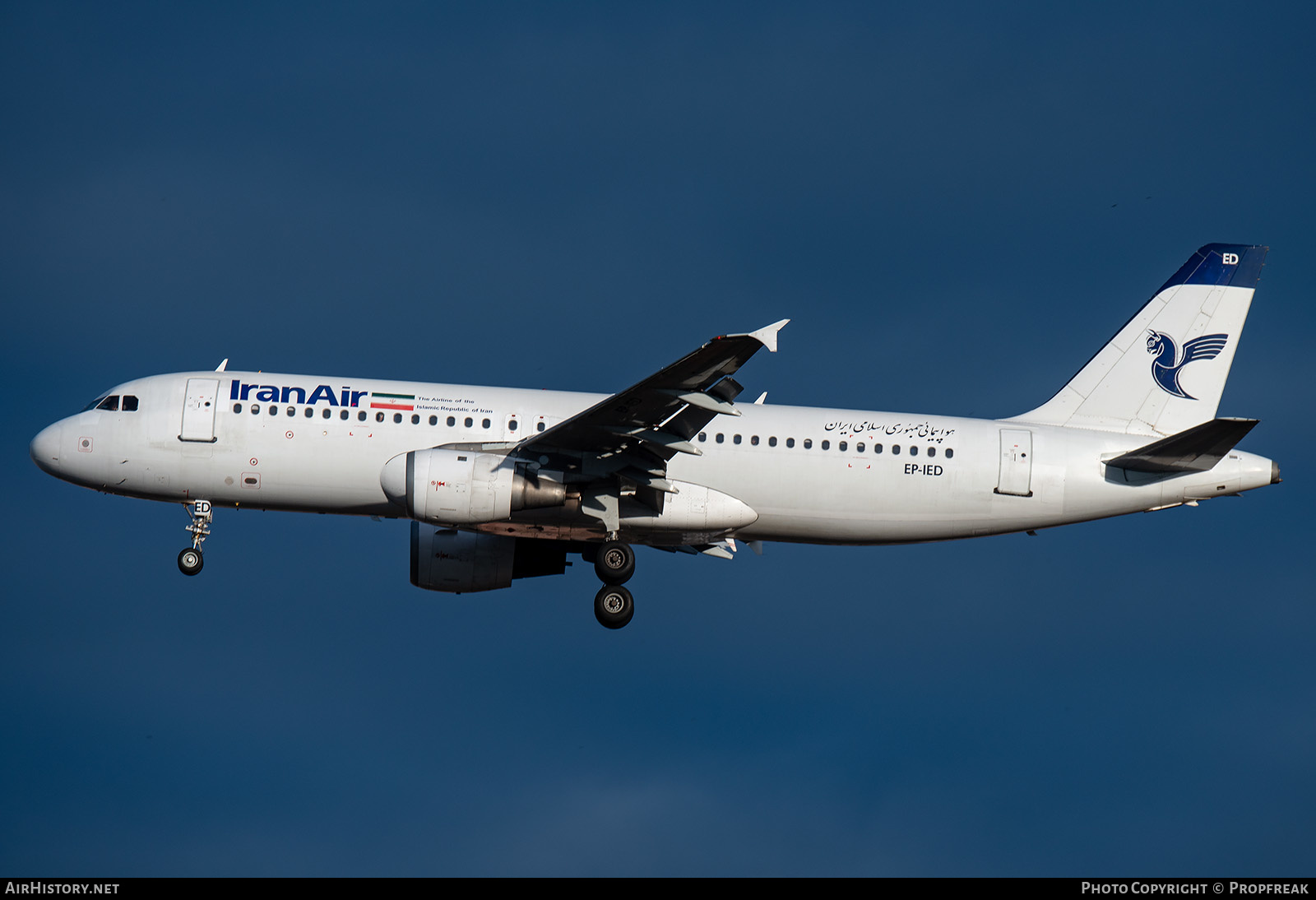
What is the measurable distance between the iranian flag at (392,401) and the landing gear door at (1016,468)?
1328 centimetres

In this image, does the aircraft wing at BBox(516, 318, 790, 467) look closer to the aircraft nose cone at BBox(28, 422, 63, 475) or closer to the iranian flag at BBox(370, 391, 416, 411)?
the iranian flag at BBox(370, 391, 416, 411)

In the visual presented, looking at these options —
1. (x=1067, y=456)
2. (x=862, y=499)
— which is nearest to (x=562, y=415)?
(x=862, y=499)

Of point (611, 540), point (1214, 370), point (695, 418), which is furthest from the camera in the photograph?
point (1214, 370)

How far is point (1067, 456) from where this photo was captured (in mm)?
32844

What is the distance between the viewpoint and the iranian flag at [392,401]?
1271 inches

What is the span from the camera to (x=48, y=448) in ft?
108

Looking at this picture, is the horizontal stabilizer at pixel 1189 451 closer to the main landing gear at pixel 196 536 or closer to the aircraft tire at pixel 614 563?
the aircraft tire at pixel 614 563

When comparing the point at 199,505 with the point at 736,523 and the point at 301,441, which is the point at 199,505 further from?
the point at 736,523

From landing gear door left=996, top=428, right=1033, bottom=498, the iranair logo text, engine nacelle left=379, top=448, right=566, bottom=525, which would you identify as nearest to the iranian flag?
the iranair logo text

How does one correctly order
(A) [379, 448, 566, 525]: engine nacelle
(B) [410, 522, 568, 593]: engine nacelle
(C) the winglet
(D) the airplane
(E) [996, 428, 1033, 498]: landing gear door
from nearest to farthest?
(C) the winglet, (A) [379, 448, 566, 525]: engine nacelle, (D) the airplane, (E) [996, 428, 1033, 498]: landing gear door, (B) [410, 522, 568, 593]: engine nacelle

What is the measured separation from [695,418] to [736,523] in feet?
9.97

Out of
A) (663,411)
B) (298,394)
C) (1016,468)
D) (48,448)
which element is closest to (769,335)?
(663,411)

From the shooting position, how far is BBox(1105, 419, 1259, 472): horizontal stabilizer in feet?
100

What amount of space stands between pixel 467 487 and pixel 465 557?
5.56 m
